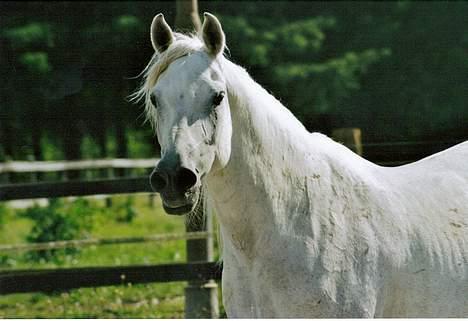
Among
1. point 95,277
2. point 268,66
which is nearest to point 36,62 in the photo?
Answer: point 268,66

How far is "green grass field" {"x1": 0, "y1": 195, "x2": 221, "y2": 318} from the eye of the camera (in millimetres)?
7105

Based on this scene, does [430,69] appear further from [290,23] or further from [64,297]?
[64,297]

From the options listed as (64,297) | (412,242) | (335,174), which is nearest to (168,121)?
(335,174)

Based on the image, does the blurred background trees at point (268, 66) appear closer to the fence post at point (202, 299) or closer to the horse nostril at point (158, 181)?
the fence post at point (202, 299)

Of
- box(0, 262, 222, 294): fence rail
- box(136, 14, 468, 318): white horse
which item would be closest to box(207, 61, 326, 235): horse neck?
box(136, 14, 468, 318): white horse

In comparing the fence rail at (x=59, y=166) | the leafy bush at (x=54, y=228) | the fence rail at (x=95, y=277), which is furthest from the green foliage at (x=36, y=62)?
the fence rail at (x=95, y=277)

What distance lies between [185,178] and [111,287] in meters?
4.77

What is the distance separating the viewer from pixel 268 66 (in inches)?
923

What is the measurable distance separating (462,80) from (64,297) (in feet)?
61.9

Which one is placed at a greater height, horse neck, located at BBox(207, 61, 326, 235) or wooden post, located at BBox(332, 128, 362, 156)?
wooden post, located at BBox(332, 128, 362, 156)

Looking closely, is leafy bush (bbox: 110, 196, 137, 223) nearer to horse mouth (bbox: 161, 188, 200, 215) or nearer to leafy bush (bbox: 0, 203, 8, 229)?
leafy bush (bbox: 0, 203, 8, 229)

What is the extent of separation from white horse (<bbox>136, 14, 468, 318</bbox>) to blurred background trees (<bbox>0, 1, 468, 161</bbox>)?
54.9 feet

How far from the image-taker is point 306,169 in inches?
146

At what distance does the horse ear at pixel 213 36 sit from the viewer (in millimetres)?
3566
